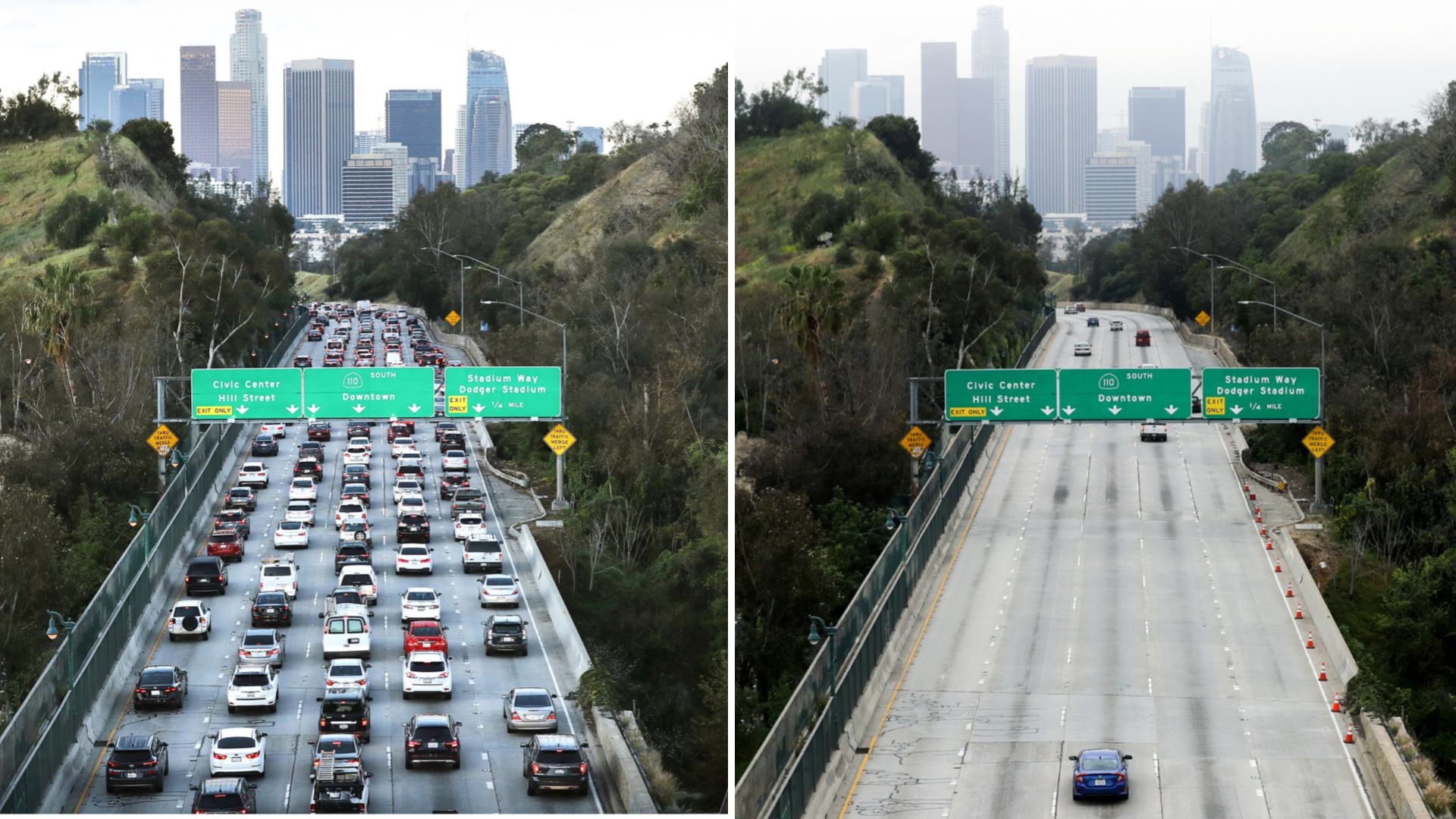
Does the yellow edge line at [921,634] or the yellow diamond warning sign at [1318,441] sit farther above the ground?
the yellow diamond warning sign at [1318,441]

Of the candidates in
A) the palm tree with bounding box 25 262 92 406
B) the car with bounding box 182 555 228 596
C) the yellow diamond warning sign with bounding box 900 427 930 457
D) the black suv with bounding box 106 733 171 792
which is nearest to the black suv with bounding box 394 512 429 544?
the car with bounding box 182 555 228 596

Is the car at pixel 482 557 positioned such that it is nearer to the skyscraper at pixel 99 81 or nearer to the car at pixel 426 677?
the car at pixel 426 677

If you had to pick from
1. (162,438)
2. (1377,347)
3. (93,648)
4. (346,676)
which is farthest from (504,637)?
(1377,347)

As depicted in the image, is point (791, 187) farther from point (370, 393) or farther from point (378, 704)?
point (378, 704)

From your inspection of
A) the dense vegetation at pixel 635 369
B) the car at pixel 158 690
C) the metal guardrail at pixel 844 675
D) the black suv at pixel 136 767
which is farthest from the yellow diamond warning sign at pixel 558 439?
the black suv at pixel 136 767

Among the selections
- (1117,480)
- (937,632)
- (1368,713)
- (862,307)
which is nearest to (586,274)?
(862,307)

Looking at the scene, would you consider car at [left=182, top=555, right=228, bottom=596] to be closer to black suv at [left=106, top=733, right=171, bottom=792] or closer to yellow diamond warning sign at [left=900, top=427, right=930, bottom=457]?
black suv at [left=106, top=733, right=171, bottom=792]
